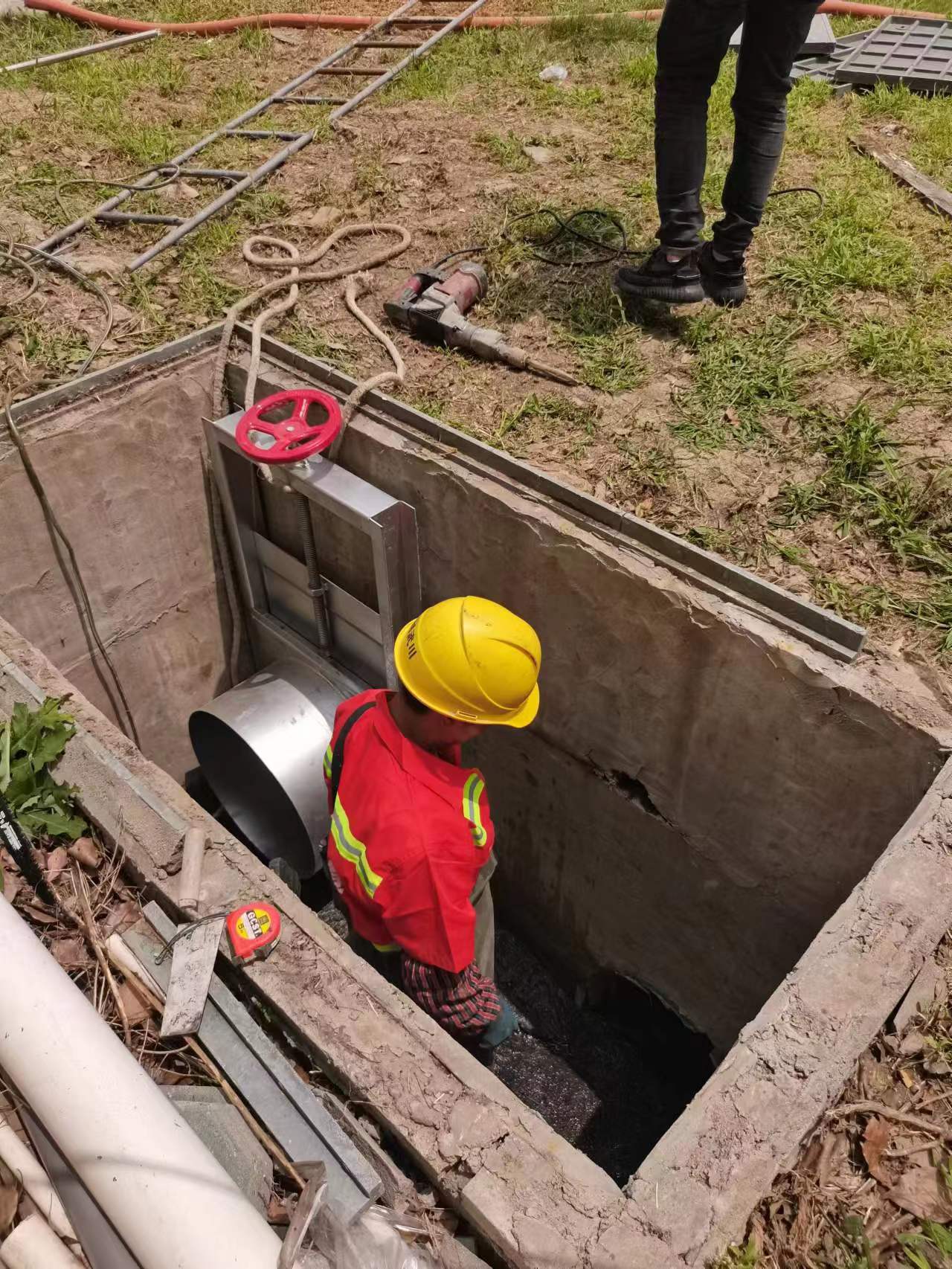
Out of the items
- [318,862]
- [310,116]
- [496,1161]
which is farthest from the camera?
[310,116]

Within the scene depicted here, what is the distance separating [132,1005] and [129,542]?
2.77 m

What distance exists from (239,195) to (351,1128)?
16.9 feet

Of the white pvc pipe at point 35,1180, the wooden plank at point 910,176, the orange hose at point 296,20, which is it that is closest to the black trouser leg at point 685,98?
the wooden plank at point 910,176

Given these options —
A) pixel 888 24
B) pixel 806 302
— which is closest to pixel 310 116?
pixel 806 302

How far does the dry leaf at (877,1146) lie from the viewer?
1.89 meters

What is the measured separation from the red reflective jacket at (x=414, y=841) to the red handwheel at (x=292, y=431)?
152 centimetres

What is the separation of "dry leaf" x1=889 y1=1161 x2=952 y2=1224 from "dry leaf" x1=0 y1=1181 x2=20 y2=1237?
1850 mm

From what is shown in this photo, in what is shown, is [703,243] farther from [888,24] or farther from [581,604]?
[888,24]

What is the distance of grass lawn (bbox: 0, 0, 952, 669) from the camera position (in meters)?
3.40

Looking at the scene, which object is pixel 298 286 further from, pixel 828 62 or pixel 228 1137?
pixel 828 62

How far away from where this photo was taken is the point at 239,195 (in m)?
5.36

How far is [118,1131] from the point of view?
172cm

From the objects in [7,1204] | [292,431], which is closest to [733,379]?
[292,431]

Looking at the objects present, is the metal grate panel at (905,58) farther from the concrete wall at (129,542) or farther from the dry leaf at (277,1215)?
the dry leaf at (277,1215)
